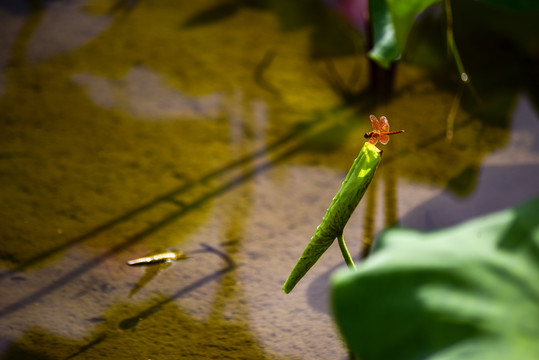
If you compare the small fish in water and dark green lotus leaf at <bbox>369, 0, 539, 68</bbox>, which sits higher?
dark green lotus leaf at <bbox>369, 0, 539, 68</bbox>

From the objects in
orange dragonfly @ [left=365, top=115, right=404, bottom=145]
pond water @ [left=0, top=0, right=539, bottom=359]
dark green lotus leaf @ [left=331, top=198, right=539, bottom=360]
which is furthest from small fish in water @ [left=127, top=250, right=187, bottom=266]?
dark green lotus leaf @ [left=331, top=198, right=539, bottom=360]

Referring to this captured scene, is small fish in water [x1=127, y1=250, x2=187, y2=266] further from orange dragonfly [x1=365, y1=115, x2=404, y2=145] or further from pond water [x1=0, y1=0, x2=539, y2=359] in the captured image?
orange dragonfly [x1=365, y1=115, x2=404, y2=145]

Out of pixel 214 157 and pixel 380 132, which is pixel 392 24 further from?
pixel 214 157

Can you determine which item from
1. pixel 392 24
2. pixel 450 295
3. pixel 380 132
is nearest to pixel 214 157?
pixel 392 24

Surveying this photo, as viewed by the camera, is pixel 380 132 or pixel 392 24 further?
pixel 392 24

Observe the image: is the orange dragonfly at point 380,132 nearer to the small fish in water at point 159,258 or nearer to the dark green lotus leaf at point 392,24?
the dark green lotus leaf at point 392,24

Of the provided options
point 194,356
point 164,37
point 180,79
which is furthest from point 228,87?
point 194,356
